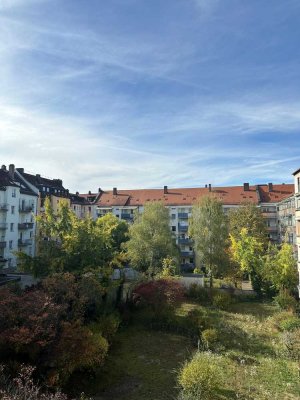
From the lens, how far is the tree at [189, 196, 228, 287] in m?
45.0

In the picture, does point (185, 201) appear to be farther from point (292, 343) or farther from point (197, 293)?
point (292, 343)

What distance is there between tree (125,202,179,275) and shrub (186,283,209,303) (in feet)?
15.3

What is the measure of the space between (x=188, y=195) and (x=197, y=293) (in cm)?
4063

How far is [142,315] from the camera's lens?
1081 inches

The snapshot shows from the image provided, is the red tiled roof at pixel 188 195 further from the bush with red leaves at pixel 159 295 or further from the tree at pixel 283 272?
the bush with red leaves at pixel 159 295

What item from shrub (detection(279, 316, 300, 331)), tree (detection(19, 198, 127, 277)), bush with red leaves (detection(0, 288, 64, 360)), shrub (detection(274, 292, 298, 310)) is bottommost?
shrub (detection(279, 316, 300, 331))

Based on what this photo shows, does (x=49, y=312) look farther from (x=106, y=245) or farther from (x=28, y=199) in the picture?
(x=28, y=199)

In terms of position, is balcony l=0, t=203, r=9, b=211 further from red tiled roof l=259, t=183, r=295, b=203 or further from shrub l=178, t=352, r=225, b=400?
red tiled roof l=259, t=183, r=295, b=203

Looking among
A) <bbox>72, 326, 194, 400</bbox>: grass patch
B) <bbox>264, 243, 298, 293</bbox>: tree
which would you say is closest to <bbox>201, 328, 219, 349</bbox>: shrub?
<bbox>72, 326, 194, 400</bbox>: grass patch

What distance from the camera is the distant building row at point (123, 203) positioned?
51.0 metres

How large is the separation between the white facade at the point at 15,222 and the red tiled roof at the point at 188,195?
24495 mm

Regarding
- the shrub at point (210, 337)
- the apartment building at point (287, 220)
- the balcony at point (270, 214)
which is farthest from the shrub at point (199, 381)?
the balcony at point (270, 214)

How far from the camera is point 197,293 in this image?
36.7 meters

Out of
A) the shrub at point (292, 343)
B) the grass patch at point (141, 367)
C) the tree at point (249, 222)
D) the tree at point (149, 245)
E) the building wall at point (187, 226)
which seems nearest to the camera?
the grass patch at point (141, 367)
